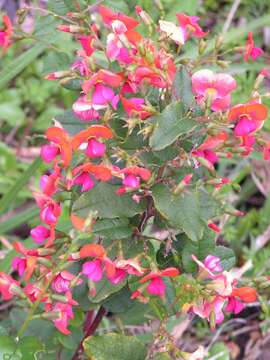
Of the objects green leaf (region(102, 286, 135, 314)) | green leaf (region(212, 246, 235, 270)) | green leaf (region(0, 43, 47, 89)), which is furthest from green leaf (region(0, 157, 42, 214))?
green leaf (region(212, 246, 235, 270))

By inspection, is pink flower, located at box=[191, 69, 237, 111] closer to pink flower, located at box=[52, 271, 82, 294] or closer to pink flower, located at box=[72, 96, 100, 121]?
pink flower, located at box=[72, 96, 100, 121]

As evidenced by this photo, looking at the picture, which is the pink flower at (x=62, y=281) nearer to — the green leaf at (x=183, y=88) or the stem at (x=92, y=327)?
the stem at (x=92, y=327)

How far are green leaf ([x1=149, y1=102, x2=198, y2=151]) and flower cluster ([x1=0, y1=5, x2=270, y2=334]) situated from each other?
0.02m

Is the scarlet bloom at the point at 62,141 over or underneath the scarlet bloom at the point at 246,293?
over

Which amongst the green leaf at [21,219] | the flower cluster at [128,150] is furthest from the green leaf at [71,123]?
the green leaf at [21,219]

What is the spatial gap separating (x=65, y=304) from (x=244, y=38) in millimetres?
2031

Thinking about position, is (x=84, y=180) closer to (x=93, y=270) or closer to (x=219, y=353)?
(x=93, y=270)

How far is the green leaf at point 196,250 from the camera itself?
5.21 ft

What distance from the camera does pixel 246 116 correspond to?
1.45 metres

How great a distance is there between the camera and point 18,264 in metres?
1.55

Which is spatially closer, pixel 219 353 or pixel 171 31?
pixel 171 31

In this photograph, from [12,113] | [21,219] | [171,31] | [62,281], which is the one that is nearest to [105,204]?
[62,281]

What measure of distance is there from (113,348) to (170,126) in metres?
0.55

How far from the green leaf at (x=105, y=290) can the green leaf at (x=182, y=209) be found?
201mm
